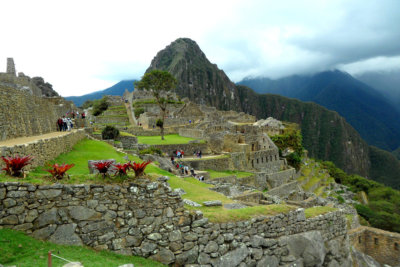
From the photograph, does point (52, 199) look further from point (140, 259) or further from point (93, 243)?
point (140, 259)

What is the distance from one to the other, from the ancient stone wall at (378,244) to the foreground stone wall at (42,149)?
772 inches

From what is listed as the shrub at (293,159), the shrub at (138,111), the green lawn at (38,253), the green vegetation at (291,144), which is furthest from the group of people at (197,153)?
the shrub at (138,111)

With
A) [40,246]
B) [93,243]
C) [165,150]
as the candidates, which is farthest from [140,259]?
[165,150]

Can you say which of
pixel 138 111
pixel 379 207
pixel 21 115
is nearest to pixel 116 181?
pixel 21 115

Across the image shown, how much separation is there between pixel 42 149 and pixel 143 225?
6.42 meters

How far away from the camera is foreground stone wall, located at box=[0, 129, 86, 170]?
7835 mm

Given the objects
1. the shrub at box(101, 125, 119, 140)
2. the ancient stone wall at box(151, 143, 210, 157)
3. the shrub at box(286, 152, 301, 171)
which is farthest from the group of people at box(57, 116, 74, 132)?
the shrub at box(286, 152, 301, 171)

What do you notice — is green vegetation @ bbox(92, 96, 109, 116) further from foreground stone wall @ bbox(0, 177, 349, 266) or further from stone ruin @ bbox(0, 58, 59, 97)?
foreground stone wall @ bbox(0, 177, 349, 266)

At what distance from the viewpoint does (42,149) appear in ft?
33.8

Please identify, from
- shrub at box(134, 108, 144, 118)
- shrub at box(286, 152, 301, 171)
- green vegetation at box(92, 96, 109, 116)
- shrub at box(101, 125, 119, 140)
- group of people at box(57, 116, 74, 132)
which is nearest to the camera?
group of people at box(57, 116, 74, 132)

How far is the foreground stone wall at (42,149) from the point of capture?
7.84 meters

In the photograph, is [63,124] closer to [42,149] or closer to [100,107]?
[42,149]

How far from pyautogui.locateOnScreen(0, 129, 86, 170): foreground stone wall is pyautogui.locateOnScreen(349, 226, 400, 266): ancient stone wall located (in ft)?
64.3

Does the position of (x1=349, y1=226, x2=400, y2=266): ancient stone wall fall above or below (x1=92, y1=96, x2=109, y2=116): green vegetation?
below
